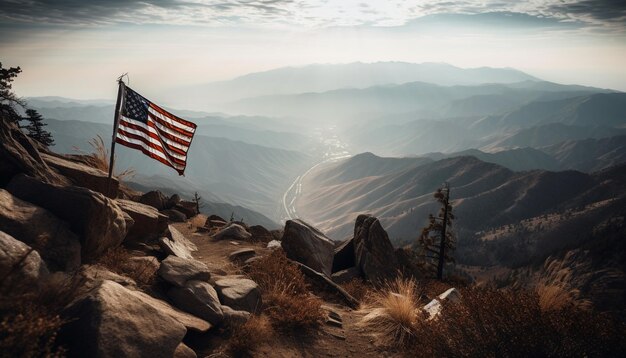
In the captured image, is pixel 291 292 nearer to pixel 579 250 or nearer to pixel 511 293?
pixel 511 293

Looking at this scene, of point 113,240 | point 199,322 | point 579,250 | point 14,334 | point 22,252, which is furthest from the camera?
point 579,250

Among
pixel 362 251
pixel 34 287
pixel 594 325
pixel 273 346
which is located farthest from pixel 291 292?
pixel 362 251

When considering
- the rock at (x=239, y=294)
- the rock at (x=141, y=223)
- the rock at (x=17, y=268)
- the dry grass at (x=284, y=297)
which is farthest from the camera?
the rock at (x=141, y=223)

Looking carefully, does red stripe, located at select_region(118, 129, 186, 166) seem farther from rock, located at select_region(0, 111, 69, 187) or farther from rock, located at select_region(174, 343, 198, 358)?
rock, located at select_region(174, 343, 198, 358)

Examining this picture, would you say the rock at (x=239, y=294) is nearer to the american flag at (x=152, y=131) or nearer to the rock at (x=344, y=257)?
the american flag at (x=152, y=131)

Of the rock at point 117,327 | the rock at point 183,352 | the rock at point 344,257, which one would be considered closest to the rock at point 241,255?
the rock at point 344,257

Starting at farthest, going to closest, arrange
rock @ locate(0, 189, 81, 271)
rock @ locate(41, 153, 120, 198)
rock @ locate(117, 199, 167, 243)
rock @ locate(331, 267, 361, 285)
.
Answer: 1. rock @ locate(331, 267, 361, 285)
2. rock @ locate(41, 153, 120, 198)
3. rock @ locate(117, 199, 167, 243)
4. rock @ locate(0, 189, 81, 271)

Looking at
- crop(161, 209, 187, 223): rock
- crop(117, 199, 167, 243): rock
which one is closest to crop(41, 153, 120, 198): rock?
crop(117, 199, 167, 243): rock
